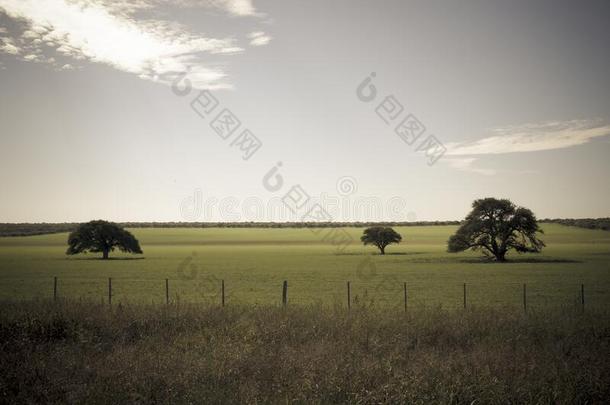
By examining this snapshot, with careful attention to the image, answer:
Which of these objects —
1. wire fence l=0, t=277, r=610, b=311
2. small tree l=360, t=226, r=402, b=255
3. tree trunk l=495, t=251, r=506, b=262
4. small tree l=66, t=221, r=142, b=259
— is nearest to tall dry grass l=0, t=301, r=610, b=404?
wire fence l=0, t=277, r=610, b=311

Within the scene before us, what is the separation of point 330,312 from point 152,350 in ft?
18.9

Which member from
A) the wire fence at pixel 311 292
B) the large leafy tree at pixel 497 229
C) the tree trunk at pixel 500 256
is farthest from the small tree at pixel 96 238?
the tree trunk at pixel 500 256

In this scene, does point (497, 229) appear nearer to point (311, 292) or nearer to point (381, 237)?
point (381, 237)

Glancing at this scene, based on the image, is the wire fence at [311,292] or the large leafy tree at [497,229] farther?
the large leafy tree at [497,229]

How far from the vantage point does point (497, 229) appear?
56.0 metres

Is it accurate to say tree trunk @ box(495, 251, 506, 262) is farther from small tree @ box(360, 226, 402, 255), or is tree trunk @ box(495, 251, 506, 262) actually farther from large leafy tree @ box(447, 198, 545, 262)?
small tree @ box(360, 226, 402, 255)

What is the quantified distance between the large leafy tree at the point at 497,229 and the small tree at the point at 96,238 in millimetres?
49693

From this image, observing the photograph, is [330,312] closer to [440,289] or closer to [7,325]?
[7,325]

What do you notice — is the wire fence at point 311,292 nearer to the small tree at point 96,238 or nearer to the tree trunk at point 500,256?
the tree trunk at point 500,256

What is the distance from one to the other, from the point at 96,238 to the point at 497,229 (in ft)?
190

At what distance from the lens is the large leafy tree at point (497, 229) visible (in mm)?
55500

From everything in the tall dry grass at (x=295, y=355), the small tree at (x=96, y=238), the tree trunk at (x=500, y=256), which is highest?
the small tree at (x=96, y=238)

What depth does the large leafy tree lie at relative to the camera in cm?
5550

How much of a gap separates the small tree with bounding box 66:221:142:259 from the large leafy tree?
49.7 metres
